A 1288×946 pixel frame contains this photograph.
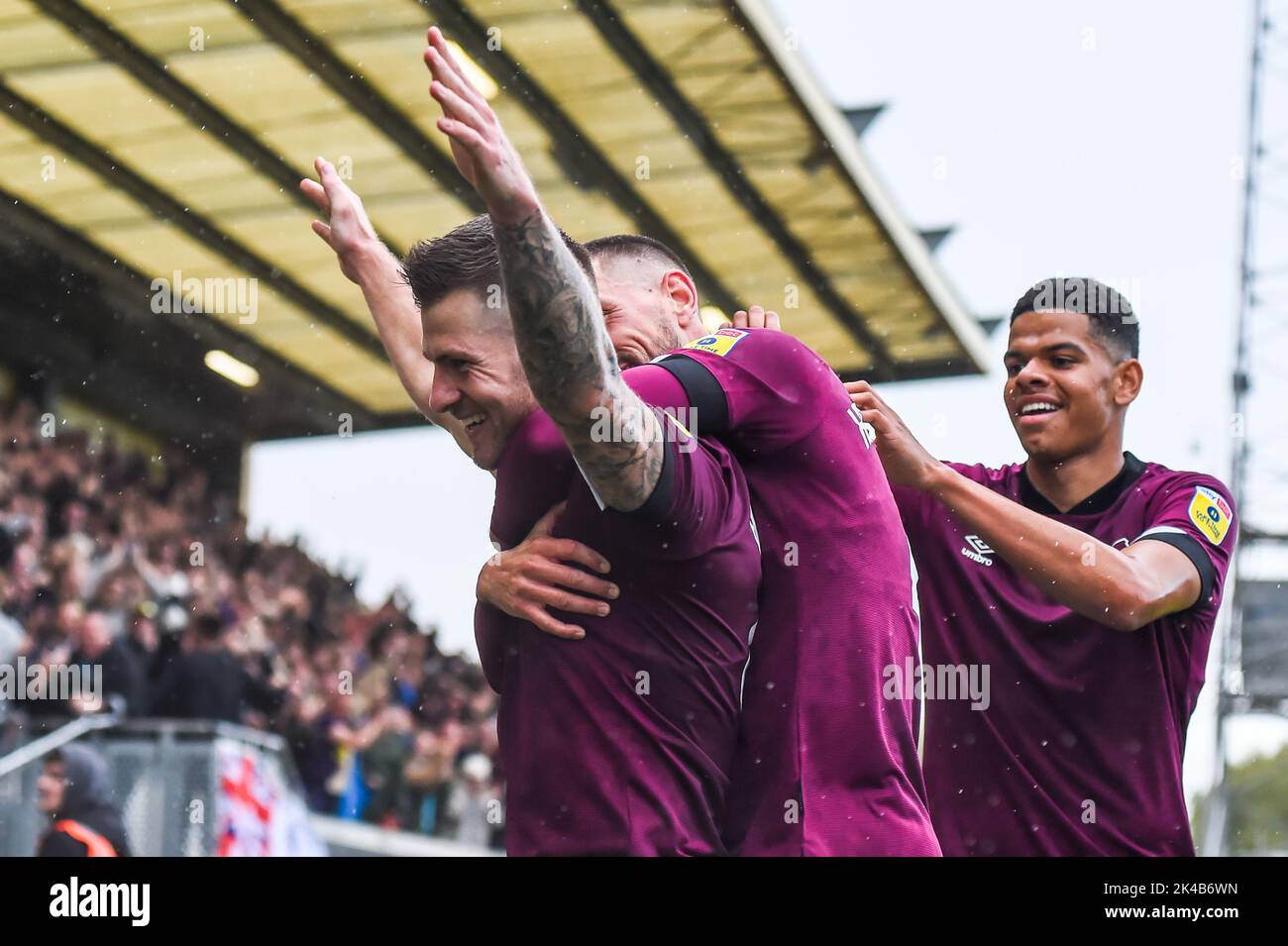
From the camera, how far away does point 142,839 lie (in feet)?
21.7

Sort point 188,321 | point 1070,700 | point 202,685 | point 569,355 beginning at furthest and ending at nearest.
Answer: point 188,321, point 202,685, point 1070,700, point 569,355

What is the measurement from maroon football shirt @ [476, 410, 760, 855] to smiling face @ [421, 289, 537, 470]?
64 millimetres

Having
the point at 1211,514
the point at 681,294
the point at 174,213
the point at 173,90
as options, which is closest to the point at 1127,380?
the point at 1211,514

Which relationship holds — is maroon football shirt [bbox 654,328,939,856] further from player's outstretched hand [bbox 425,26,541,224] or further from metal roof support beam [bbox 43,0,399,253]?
metal roof support beam [bbox 43,0,399,253]

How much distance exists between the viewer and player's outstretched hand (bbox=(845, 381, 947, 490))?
312cm

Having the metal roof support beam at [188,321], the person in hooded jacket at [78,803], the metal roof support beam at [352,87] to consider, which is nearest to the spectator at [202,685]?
the person in hooded jacket at [78,803]

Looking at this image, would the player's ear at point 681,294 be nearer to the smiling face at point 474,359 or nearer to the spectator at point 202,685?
the smiling face at point 474,359

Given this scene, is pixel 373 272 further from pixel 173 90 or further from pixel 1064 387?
pixel 173 90

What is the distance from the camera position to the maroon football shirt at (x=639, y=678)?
2.40 metres

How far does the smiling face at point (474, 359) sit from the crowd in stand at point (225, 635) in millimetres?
6079

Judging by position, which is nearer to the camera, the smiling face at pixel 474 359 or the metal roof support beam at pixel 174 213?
the smiling face at pixel 474 359

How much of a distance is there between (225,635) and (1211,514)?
7331mm

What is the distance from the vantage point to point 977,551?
354 cm
